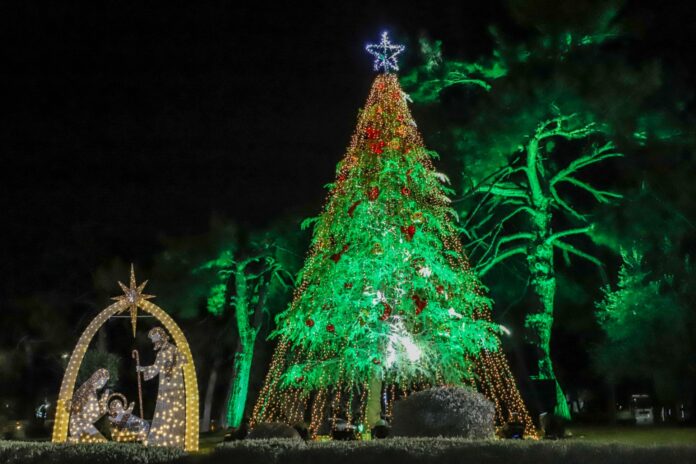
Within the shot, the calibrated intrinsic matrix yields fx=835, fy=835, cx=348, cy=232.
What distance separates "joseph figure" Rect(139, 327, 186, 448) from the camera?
14719 mm

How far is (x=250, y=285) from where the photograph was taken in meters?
32.7

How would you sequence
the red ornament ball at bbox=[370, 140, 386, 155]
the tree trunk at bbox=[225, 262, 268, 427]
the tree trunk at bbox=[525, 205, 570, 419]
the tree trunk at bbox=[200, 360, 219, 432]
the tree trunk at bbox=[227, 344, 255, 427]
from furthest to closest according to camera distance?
the tree trunk at bbox=[200, 360, 219, 432], the tree trunk at bbox=[225, 262, 268, 427], the tree trunk at bbox=[227, 344, 255, 427], the tree trunk at bbox=[525, 205, 570, 419], the red ornament ball at bbox=[370, 140, 386, 155]

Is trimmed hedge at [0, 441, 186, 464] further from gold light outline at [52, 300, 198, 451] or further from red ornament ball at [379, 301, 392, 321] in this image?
red ornament ball at [379, 301, 392, 321]

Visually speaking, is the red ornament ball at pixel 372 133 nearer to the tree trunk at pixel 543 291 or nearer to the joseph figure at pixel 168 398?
the tree trunk at pixel 543 291

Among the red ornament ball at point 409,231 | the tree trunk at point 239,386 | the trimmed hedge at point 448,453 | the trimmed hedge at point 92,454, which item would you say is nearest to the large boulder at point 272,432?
the trimmed hedge at point 92,454

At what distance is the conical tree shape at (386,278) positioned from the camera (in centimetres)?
1944

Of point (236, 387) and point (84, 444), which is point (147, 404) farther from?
point (84, 444)

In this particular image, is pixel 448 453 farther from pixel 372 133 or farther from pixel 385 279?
pixel 372 133

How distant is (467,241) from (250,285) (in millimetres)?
9891

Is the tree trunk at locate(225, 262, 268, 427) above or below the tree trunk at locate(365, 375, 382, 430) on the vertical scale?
above

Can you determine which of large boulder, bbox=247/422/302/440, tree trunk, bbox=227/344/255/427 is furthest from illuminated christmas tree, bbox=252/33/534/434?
tree trunk, bbox=227/344/255/427

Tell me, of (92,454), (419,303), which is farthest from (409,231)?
(92,454)

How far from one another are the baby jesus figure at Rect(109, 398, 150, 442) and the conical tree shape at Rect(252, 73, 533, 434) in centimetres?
425

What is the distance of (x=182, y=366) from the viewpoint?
15.0 m
